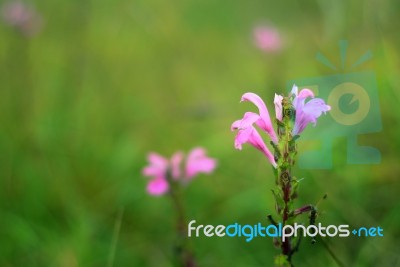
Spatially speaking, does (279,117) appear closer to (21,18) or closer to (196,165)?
(196,165)

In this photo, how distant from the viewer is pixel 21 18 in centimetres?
198

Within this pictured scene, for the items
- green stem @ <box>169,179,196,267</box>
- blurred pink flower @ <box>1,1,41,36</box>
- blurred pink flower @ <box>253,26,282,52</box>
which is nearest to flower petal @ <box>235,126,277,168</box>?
green stem @ <box>169,179,196,267</box>

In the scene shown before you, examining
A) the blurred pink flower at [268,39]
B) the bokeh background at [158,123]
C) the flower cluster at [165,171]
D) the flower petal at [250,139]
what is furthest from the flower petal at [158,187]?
the blurred pink flower at [268,39]

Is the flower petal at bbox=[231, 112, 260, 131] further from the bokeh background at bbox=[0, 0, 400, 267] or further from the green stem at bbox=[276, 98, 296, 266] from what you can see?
the bokeh background at bbox=[0, 0, 400, 267]

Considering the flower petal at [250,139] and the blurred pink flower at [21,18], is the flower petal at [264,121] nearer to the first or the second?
the flower petal at [250,139]

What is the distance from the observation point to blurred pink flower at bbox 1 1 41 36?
1.98m

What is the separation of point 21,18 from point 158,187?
121cm

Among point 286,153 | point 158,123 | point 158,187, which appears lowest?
point 286,153

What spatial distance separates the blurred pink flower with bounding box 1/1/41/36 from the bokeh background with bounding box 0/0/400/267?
0.01 meters

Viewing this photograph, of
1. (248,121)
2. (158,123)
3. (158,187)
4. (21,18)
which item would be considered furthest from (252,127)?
(21,18)

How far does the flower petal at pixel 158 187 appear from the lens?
1.06 meters

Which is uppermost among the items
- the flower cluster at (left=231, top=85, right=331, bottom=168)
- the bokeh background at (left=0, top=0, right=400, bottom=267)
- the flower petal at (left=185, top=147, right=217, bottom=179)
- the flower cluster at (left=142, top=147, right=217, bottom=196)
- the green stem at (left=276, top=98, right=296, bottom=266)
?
the bokeh background at (left=0, top=0, right=400, bottom=267)

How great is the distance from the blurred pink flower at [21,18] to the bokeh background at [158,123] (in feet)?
0.04

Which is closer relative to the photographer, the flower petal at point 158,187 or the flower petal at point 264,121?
the flower petal at point 264,121
